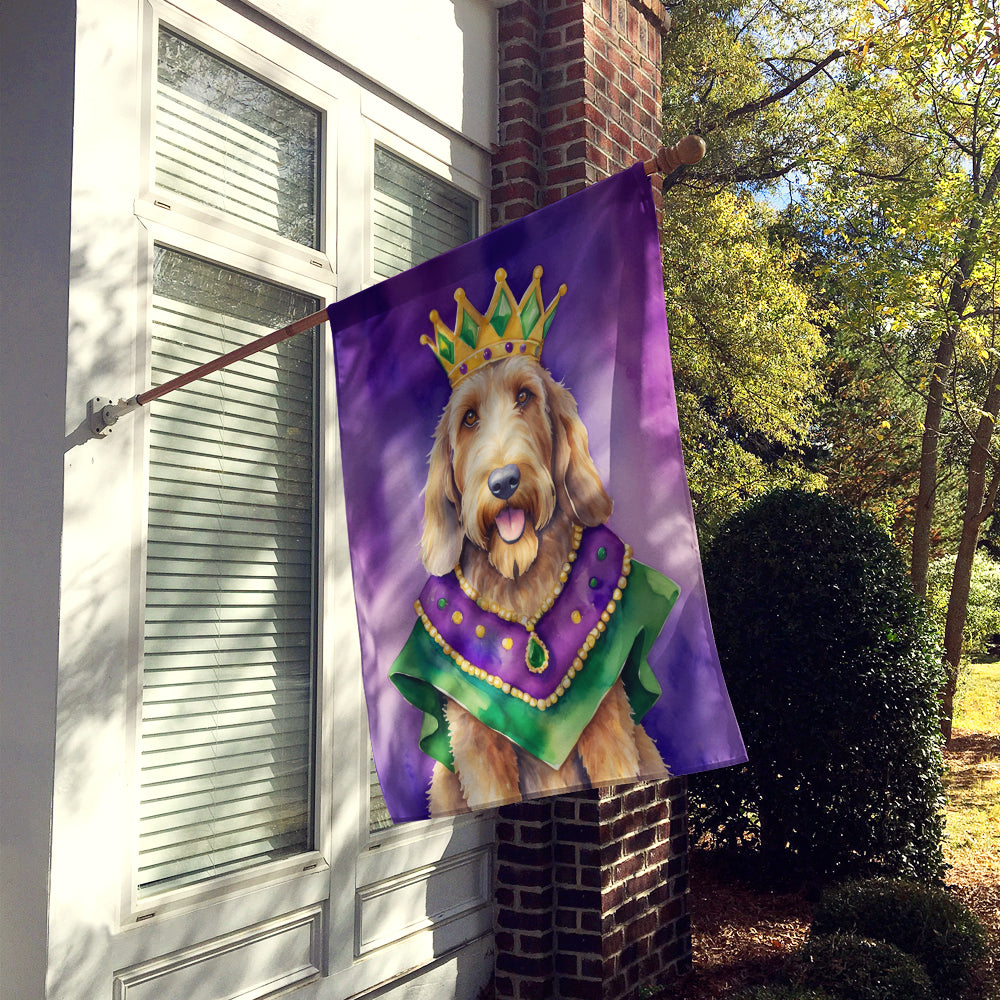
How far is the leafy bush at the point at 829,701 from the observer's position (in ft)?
19.2

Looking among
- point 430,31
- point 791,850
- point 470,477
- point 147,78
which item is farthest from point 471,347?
point 791,850


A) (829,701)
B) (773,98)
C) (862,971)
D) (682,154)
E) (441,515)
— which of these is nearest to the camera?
(682,154)

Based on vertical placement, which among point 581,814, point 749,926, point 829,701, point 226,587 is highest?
point 226,587

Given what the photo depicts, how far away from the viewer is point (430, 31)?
4.32 m

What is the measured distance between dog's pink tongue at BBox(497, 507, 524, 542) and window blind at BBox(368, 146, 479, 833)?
164cm

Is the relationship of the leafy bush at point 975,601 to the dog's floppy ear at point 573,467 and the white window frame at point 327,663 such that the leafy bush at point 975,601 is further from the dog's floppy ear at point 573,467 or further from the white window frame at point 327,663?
the dog's floppy ear at point 573,467

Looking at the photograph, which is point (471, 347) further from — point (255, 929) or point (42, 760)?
point (255, 929)

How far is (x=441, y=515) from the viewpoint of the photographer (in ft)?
8.68

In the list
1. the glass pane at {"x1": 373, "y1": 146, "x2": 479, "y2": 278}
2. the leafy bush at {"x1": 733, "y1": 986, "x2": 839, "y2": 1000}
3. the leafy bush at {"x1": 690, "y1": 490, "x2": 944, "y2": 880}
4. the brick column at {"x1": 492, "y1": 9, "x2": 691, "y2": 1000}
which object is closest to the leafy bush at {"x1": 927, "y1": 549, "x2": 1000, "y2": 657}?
the leafy bush at {"x1": 690, "y1": 490, "x2": 944, "y2": 880}

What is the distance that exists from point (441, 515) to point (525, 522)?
0.24 meters

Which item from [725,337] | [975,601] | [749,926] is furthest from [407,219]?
[975,601]

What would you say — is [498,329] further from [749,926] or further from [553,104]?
[749,926]

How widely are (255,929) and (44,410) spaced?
178 centimetres

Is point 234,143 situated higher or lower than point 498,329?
higher
